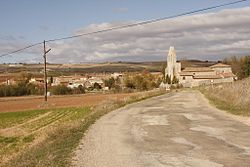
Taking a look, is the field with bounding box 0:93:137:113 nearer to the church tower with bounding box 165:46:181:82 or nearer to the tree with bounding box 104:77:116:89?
the tree with bounding box 104:77:116:89

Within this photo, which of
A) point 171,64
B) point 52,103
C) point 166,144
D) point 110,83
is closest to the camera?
point 166,144

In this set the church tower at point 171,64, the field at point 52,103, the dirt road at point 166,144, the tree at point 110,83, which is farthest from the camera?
the church tower at point 171,64

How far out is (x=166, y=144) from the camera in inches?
574

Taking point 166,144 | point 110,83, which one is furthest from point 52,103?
point 110,83

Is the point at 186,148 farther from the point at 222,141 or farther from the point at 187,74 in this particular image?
the point at 187,74

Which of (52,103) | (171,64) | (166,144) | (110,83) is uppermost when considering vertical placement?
(171,64)

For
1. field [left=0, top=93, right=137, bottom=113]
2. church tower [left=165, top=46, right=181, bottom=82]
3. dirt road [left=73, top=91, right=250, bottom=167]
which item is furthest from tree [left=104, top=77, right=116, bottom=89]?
dirt road [left=73, top=91, right=250, bottom=167]

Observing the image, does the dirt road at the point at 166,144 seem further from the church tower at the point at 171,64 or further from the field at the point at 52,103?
the church tower at the point at 171,64

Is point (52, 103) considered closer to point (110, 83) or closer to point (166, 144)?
point (166, 144)

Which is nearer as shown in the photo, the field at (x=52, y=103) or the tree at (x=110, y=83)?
the field at (x=52, y=103)

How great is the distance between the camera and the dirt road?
11484 millimetres

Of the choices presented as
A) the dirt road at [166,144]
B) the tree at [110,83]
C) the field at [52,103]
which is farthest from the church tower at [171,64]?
the dirt road at [166,144]

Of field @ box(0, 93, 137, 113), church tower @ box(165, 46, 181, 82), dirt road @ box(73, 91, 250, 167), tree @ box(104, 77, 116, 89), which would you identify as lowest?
field @ box(0, 93, 137, 113)

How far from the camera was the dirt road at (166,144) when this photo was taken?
11484 mm
